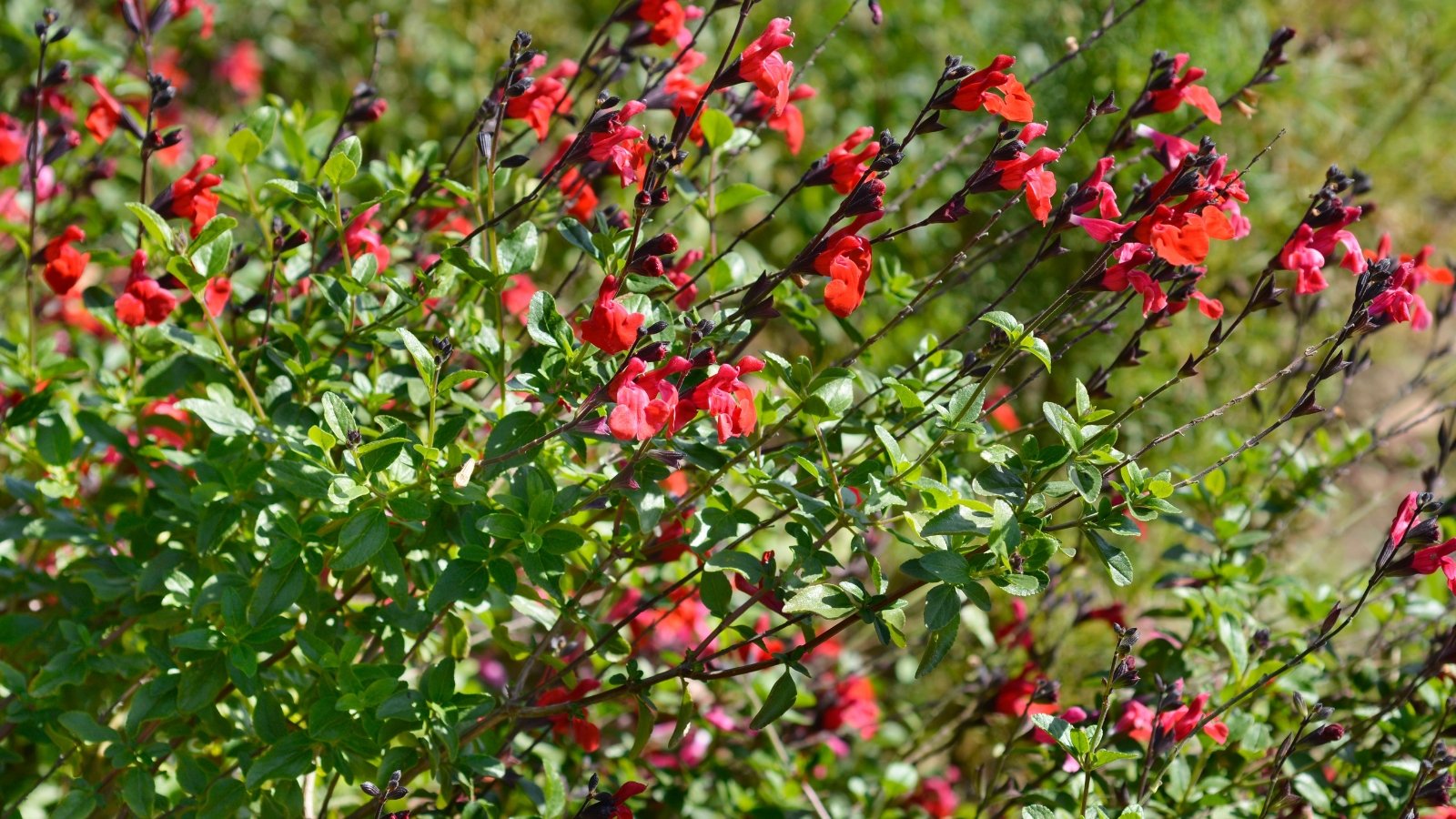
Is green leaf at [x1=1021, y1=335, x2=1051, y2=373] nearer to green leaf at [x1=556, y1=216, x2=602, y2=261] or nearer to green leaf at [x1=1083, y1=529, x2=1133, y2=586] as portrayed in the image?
green leaf at [x1=1083, y1=529, x2=1133, y2=586]

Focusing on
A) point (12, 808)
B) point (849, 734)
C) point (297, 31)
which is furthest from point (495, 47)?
point (12, 808)

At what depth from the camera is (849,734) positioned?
2.96m

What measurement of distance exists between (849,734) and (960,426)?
1.54 metres

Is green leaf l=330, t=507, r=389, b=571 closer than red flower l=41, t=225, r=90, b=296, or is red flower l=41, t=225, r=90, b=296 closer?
green leaf l=330, t=507, r=389, b=571

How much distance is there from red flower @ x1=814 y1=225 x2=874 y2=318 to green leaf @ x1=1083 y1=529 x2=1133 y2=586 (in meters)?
0.46

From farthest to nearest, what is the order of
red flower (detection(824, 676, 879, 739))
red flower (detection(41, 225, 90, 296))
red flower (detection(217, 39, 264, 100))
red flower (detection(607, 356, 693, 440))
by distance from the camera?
red flower (detection(217, 39, 264, 100))
red flower (detection(824, 676, 879, 739))
red flower (detection(41, 225, 90, 296))
red flower (detection(607, 356, 693, 440))

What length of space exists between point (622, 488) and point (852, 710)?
4.15 ft

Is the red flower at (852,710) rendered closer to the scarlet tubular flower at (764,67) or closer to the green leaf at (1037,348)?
the green leaf at (1037,348)

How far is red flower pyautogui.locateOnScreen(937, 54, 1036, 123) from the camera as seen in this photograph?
1.65 metres

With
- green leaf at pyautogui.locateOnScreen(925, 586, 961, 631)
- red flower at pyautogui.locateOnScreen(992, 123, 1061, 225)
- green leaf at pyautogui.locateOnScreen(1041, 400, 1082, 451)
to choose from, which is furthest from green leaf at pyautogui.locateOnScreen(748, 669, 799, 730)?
red flower at pyautogui.locateOnScreen(992, 123, 1061, 225)

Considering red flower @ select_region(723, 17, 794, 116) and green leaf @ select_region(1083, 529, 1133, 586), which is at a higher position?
red flower @ select_region(723, 17, 794, 116)

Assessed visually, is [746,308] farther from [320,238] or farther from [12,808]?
[12,808]

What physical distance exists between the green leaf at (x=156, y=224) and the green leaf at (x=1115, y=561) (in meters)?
1.34

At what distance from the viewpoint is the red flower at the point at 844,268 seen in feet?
5.13
